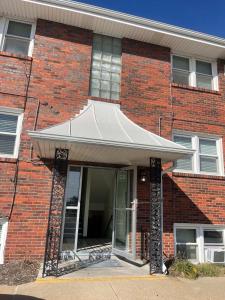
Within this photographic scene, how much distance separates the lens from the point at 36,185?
288 inches

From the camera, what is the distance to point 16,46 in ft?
27.9

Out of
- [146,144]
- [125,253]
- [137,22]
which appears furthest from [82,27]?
[125,253]

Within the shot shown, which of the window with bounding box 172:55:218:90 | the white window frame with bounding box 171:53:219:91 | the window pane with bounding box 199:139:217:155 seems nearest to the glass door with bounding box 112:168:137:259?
the window pane with bounding box 199:139:217:155

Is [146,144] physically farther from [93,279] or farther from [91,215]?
[91,215]

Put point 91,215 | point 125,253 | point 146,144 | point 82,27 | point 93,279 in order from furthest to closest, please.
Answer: point 91,215 < point 82,27 < point 125,253 < point 146,144 < point 93,279

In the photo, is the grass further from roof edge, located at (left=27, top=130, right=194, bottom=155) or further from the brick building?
roof edge, located at (left=27, top=130, right=194, bottom=155)

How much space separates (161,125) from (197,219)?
3.22 meters

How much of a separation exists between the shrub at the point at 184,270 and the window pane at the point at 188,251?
4.81 feet

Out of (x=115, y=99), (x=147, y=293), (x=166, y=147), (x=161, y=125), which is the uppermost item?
(x=115, y=99)

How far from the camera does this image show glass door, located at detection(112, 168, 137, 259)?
24.4 feet

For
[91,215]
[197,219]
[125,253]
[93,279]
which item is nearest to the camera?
[93,279]

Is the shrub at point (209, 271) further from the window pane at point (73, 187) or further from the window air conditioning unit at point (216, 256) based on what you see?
the window pane at point (73, 187)

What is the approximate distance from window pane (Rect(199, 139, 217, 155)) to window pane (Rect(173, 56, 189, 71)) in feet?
9.56

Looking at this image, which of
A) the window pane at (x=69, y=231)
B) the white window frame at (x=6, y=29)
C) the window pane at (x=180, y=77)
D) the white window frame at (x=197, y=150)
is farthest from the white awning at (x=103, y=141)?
the window pane at (x=180, y=77)
